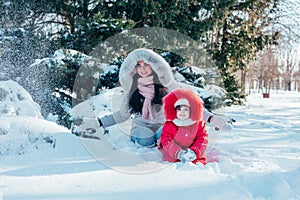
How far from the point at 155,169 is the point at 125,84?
1.50 meters

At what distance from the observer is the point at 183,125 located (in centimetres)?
287

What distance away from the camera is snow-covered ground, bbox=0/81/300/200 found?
1.69 meters

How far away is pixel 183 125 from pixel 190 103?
206mm

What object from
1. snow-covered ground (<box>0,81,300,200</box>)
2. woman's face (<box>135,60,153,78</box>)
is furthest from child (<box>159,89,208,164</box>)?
woman's face (<box>135,60,153,78</box>)

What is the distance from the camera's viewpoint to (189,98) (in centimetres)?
291

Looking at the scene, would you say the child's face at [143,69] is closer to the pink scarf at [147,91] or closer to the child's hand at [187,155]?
the pink scarf at [147,91]

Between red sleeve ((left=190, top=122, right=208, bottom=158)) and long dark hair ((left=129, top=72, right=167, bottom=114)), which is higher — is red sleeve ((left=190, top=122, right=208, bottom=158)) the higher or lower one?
the lower one

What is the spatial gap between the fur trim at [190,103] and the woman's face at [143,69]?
54cm

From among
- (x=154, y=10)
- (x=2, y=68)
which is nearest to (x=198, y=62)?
(x=154, y=10)

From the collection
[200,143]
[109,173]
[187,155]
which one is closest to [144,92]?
[200,143]

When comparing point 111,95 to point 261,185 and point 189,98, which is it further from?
point 261,185

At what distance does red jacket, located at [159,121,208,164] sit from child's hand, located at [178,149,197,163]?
0.25ft

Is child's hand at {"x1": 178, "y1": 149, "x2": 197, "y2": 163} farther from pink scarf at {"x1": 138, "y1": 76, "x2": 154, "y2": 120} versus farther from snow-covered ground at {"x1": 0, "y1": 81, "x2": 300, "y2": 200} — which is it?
pink scarf at {"x1": 138, "y1": 76, "x2": 154, "y2": 120}

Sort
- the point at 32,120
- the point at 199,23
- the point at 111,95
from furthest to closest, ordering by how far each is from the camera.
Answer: the point at 199,23
the point at 111,95
the point at 32,120
